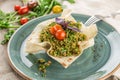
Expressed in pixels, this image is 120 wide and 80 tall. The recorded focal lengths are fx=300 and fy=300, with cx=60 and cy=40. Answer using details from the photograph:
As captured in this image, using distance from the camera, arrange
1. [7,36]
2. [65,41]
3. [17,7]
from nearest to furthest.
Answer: [65,41] < [7,36] < [17,7]

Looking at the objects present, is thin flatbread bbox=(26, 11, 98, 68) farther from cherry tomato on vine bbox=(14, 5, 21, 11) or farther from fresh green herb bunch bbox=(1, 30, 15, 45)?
cherry tomato on vine bbox=(14, 5, 21, 11)

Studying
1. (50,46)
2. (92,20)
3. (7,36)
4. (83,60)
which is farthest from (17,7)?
(83,60)

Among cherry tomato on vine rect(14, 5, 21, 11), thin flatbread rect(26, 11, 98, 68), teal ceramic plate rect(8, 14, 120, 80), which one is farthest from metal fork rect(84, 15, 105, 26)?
cherry tomato on vine rect(14, 5, 21, 11)

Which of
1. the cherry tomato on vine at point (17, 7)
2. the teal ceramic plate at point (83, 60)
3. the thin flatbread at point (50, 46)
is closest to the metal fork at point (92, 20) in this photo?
the teal ceramic plate at point (83, 60)

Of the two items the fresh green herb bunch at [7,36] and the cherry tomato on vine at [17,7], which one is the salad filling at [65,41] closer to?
the fresh green herb bunch at [7,36]

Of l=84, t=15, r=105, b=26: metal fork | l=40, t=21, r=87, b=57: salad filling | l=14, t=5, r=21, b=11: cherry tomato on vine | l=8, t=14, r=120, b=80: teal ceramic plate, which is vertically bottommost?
l=14, t=5, r=21, b=11: cherry tomato on vine

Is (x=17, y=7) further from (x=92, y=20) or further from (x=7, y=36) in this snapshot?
(x=92, y=20)

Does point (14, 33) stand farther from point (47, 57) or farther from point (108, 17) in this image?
point (108, 17)

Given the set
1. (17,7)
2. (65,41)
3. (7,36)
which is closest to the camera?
(65,41)
